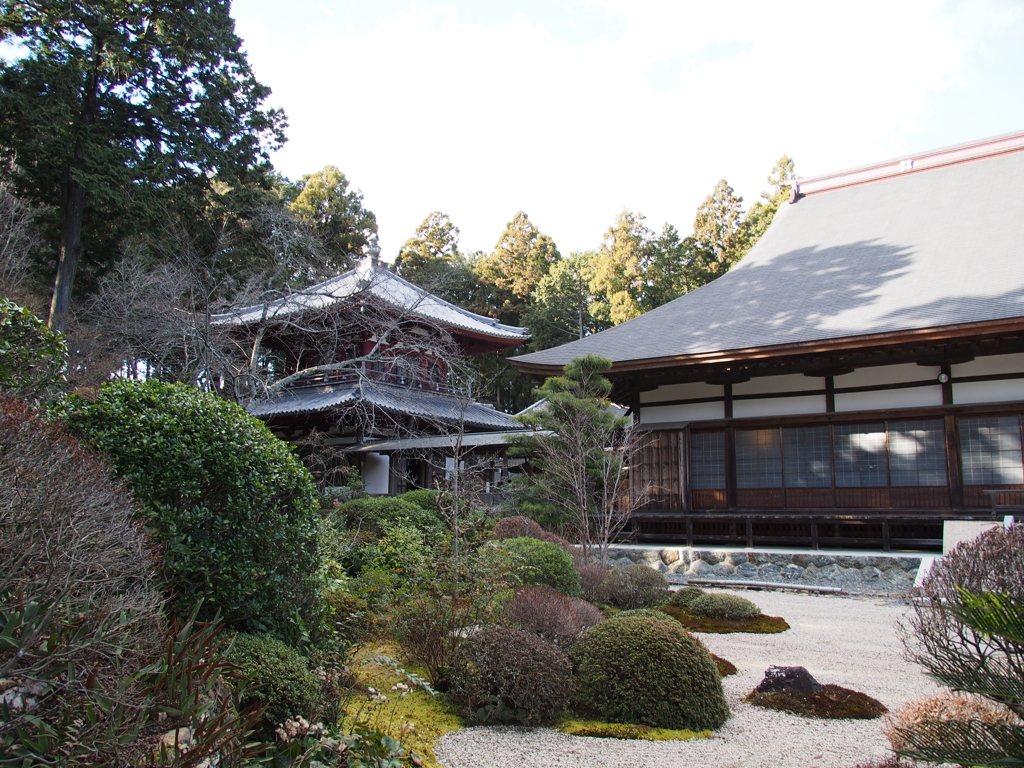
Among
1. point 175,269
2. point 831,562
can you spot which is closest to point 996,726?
point 831,562

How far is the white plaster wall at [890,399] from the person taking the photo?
430 inches

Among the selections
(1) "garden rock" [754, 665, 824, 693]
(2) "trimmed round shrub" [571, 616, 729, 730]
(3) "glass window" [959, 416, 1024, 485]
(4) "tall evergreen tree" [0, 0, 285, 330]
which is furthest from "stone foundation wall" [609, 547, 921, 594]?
(4) "tall evergreen tree" [0, 0, 285, 330]

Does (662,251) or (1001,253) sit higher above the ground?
(662,251)

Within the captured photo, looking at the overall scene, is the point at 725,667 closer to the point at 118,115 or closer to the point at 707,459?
the point at 707,459

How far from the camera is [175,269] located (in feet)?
52.3

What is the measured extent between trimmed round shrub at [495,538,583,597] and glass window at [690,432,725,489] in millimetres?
5862

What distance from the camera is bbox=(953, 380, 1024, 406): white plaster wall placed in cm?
1040

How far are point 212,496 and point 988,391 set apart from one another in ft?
35.9

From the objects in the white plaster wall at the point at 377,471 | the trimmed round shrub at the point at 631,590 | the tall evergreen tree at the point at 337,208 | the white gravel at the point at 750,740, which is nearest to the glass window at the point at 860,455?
the trimmed round shrub at the point at 631,590

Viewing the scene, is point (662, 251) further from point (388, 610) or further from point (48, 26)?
point (388, 610)

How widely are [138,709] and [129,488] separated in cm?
154

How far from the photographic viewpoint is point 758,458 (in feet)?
39.5

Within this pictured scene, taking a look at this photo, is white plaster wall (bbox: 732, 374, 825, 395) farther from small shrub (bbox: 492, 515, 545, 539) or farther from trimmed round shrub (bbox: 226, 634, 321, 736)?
trimmed round shrub (bbox: 226, 634, 321, 736)

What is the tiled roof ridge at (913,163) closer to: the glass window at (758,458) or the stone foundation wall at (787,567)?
the glass window at (758,458)
